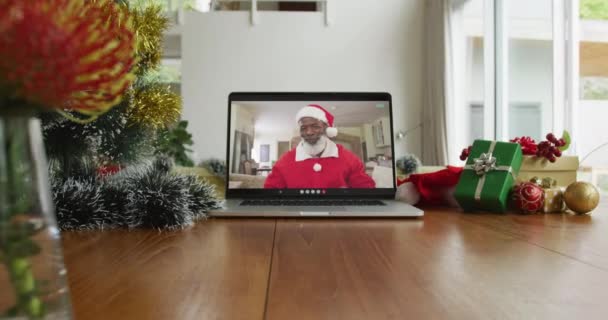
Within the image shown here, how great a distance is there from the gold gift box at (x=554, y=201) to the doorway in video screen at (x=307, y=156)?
1.02 ft

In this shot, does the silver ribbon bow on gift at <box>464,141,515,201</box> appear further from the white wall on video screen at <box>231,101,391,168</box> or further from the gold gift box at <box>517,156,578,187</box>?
the white wall on video screen at <box>231,101,391,168</box>

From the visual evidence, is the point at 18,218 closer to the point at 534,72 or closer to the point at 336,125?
the point at 336,125

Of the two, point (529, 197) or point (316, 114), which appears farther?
point (316, 114)

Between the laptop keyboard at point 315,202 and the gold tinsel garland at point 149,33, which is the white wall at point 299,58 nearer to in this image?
the laptop keyboard at point 315,202

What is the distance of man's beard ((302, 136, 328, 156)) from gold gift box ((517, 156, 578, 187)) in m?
0.42

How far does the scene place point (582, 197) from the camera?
923 millimetres

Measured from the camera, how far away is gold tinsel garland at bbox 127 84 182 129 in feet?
2.69

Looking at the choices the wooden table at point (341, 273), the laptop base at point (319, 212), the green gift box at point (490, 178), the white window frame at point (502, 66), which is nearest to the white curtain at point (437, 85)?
the white window frame at point (502, 66)

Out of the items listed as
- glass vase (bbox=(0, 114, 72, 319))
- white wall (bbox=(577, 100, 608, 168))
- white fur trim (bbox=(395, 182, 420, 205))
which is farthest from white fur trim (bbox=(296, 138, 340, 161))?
white wall (bbox=(577, 100, 608, 168))

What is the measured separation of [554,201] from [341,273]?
70cm

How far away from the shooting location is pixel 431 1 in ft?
15.5

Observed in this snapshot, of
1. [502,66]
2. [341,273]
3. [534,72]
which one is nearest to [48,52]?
[341,273]

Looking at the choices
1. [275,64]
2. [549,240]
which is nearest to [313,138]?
[549,240]

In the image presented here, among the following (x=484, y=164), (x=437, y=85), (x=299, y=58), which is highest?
(x=299, y=58)
